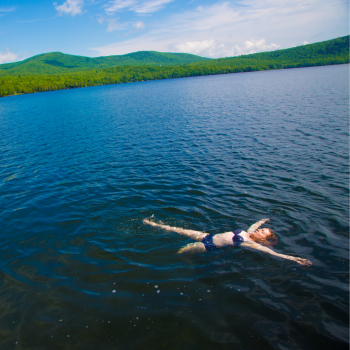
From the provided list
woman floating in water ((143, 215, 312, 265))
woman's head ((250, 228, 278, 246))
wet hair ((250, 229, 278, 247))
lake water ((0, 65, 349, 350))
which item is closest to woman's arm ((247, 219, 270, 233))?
woman floating in water ((143, 215, 312, 265))

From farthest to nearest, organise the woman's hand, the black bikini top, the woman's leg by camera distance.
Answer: the woman's leg < the black bikini top < the woman's hand

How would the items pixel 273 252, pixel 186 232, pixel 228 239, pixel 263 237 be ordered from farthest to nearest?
pixel 186 232 → pixel 228 239 → pixel 263 237 → pixel 273 252

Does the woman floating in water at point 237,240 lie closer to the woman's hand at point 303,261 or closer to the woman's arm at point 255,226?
the woman's arm at point 255,226

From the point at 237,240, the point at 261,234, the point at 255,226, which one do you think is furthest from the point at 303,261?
the point at 237,240

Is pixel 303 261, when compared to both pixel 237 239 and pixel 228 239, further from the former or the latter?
pixel 228 239

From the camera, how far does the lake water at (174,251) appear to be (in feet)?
23.7

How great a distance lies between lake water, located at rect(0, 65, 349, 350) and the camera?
23.7 ft

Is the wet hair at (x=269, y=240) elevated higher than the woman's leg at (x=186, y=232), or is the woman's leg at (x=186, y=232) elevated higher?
the woman's leg at (x=186, y=232)

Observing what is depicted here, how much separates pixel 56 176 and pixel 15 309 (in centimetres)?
1386

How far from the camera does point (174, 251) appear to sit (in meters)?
10.6

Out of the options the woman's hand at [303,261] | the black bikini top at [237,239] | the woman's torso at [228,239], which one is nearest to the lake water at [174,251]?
the woman's hand at [303,261]

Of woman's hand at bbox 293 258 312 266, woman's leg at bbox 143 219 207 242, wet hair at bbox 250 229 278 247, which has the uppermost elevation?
woman's leg at bbox 143 219 207 242

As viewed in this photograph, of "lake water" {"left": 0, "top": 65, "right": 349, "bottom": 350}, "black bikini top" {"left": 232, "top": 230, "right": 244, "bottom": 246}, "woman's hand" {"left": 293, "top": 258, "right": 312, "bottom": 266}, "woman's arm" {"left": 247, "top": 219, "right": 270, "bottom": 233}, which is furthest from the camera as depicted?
"woman's arm" {"left": 247, "top": 219, "right": 270, "bottom": 233}

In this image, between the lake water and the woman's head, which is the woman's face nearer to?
the woman's head
